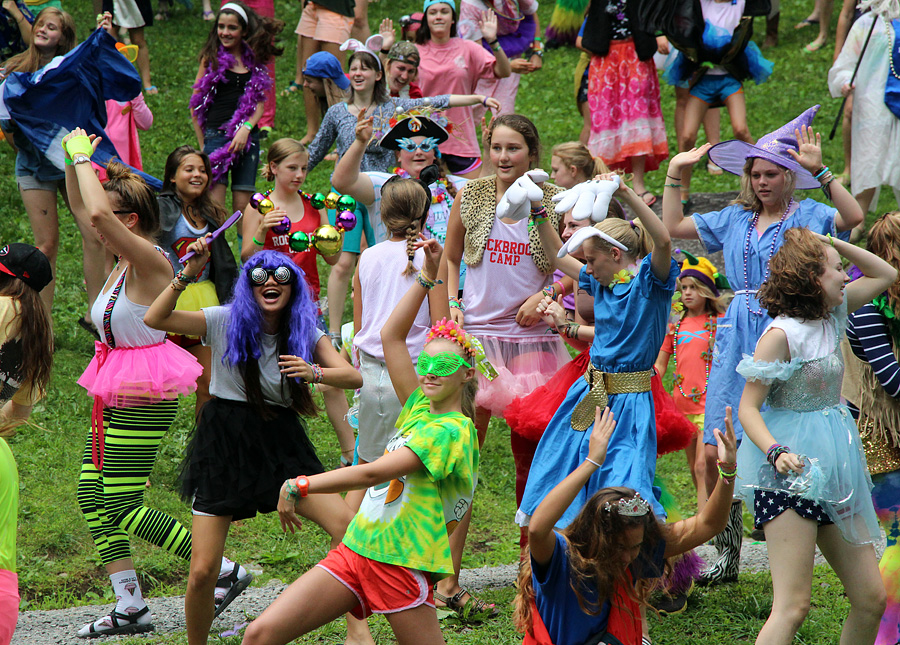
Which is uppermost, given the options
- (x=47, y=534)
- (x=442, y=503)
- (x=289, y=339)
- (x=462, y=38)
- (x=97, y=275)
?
(x=462, y=38)

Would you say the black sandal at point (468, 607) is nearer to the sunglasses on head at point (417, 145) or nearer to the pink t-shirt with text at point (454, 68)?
the sunglasses on head at point (417, 145)

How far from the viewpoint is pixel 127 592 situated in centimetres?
475

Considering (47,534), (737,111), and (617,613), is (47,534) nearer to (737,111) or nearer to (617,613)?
(617,613)

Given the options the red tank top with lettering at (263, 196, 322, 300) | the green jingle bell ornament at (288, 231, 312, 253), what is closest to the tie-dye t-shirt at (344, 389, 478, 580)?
the green jingle bell ornament at (288, 231, 312, 253)

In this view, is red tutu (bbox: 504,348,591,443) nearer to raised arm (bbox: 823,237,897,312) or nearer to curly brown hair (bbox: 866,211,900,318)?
raised arm (bbox: 823,237,897,312)

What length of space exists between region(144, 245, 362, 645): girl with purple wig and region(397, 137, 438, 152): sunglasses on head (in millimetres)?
2182

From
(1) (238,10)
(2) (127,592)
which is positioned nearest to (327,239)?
(2) (127,592)

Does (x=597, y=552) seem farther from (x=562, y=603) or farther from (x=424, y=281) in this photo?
(x=424, y=281)

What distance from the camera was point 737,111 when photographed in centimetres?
882

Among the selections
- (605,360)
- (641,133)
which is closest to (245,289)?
(605,360)

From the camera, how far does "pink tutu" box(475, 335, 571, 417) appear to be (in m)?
4.98

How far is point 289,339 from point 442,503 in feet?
3.36

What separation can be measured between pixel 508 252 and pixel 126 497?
225 centimetres

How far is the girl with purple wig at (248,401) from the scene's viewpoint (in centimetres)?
407
